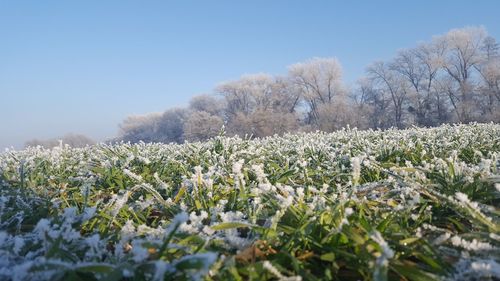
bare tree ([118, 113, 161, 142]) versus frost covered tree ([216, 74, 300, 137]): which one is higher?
frost covered tree ([216, 74, 300, 137])

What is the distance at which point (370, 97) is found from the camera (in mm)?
66938

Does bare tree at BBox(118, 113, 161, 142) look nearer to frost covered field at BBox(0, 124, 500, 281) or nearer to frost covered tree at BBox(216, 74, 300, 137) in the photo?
frost covered tree at BBox(216, 74, 300, 137)

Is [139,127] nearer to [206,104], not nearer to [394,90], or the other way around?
[206,104]

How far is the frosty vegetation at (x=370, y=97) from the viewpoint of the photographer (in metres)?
54.2

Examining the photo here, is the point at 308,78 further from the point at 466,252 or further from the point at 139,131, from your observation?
the point at 466,252

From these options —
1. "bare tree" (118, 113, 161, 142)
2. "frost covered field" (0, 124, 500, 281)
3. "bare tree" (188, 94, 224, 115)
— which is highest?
"frost covered field" (0, 124, 500, 281)

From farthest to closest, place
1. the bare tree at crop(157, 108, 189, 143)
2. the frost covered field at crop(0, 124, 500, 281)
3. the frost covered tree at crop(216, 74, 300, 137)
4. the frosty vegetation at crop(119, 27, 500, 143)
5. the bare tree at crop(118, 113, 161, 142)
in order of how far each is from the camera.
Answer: the bare tree at crop(118, 113, 161, 142) < the bare tree at crop(157, 108, 189, 143) < the frost covered tree at crop(216, 74, 300, 137) < the frosty vegetation at crop(119, 27, 500, 143) < the frost covered field at crop(0, 124, 500, 281)

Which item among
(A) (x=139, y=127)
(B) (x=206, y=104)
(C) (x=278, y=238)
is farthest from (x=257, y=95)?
(C) (x=278, y=238)

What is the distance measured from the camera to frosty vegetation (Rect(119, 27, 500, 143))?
5422 cm

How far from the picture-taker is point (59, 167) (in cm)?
400

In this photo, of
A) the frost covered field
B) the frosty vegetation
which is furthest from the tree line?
the frost covered field

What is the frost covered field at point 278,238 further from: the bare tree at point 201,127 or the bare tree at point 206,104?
the bare tree at point 206,104

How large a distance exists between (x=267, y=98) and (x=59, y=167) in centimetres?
7179

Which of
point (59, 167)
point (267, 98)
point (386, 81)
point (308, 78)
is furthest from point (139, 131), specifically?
point (59, 167)
